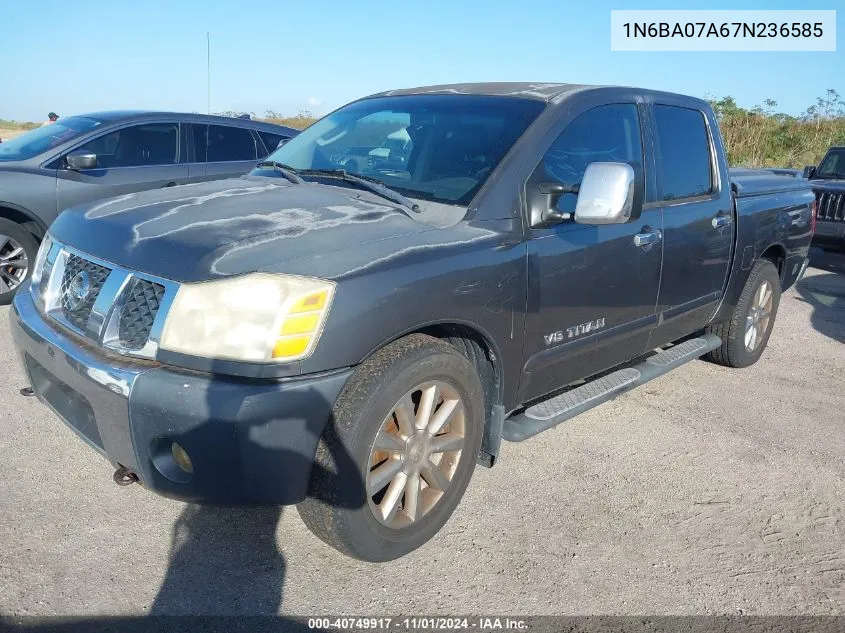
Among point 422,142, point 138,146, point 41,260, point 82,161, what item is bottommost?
point 41,260

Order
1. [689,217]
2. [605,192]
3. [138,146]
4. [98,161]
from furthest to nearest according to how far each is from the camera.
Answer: [138,146]
[98,161]
[689,217]
[605,192]

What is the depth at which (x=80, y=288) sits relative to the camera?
2611 millimetres

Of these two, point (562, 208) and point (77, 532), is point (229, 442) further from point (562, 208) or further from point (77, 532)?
point (562, 208)

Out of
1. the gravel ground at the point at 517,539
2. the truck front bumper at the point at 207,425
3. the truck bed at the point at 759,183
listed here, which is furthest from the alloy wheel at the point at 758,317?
the truck front bumper at the point at 207,425

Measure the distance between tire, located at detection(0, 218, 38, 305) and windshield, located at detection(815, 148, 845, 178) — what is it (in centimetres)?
1034

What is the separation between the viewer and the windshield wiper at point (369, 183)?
2955 mm

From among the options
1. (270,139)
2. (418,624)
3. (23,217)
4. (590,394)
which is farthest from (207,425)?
(270,139)

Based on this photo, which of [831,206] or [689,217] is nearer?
[689,217]

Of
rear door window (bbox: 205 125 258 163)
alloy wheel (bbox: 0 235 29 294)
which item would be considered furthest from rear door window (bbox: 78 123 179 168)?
alloy wheel (bbox: 0 235 29 294)

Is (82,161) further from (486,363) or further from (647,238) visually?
(647,238)

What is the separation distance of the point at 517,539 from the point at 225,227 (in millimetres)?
1680

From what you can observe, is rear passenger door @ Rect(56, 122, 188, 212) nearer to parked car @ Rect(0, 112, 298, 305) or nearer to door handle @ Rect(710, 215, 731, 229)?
parked car @ Rect(0, 112, 298, 305)

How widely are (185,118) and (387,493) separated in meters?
5.31

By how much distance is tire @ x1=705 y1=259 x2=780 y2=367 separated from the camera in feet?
16.0
